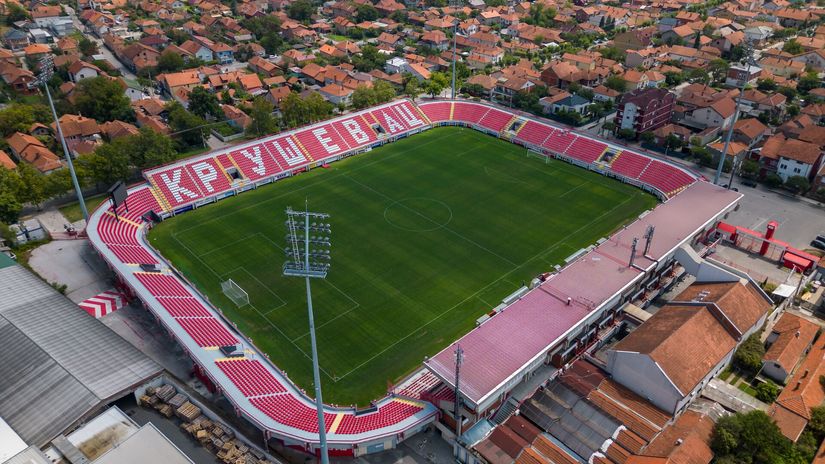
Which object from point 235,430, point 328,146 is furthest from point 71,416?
point 328,146

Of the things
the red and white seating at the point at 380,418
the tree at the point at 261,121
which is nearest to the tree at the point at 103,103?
the tree at the point at 261,121

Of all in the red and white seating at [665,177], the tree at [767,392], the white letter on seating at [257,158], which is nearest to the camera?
the tree at [767,392]

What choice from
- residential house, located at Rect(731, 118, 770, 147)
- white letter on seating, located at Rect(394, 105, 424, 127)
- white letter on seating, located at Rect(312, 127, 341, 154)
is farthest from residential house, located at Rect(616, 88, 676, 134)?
white letter on seating, located at Rect(312, 127, 341, 154)

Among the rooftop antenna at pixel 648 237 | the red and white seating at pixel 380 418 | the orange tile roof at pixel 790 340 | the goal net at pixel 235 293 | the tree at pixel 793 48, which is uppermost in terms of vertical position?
the tree at pixel 793 48

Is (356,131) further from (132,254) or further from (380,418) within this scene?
(380,418)

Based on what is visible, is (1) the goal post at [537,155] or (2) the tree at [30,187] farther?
(1) the goal post at [537,155]

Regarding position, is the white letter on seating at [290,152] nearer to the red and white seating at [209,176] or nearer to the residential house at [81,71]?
the red and white seating at [209,176]
